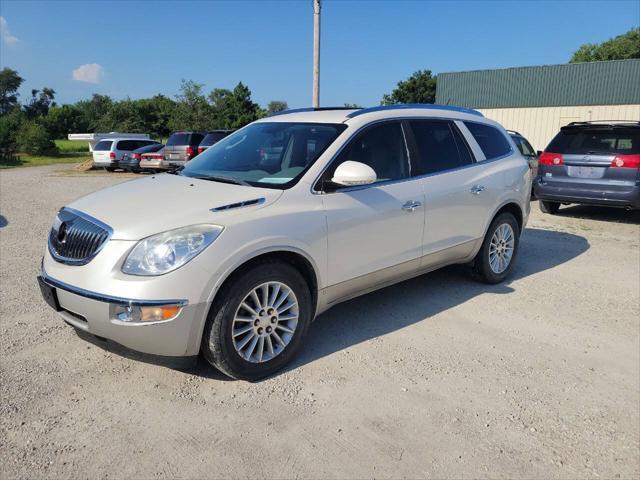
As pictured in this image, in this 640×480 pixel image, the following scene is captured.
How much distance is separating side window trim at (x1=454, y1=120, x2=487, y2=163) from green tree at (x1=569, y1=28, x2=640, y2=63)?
57728 mm

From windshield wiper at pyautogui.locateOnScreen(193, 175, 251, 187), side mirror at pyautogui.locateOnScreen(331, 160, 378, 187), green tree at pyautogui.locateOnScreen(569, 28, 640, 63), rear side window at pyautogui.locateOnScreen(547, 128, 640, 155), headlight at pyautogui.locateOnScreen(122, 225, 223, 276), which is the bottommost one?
headlight at pyautogui.locateOnScreen(122, 225, 223, 276)

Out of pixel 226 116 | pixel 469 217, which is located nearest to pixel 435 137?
pixel 469 217

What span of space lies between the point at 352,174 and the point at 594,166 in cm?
690

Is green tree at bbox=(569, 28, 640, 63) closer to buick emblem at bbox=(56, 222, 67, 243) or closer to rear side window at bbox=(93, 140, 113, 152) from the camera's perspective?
rear side window at bbox=(93, 140, 113, 152)

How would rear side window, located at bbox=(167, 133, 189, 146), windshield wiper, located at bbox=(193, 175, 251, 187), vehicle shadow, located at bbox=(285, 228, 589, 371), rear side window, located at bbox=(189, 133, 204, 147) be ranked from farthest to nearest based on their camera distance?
rear side window, located at bbox=(167, 133, 189, 146), rear side window, located at bbox=(189, 133, 204, 147), vehicle shadow, located at bbox=(285, 228, 589, 371), windshield wiper, located at bbox=(193, 175, 251, 187)

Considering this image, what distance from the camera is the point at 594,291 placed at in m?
5.38

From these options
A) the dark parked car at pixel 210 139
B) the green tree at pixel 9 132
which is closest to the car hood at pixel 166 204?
the dark parked car at pixel 210 139

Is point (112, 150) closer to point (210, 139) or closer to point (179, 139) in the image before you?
point (179, 139)

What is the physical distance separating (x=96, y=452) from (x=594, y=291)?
4857 mm

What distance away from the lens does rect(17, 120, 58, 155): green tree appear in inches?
1487

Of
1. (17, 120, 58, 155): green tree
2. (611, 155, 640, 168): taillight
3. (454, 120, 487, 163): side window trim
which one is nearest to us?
(454, 120, 487, 163): side window trim

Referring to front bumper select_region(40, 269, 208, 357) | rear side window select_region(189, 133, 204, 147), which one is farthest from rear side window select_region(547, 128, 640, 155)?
rear side window select_region(189, 133, 204, 147)

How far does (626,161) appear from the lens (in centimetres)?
847

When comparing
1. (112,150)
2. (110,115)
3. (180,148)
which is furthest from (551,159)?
(110,115)
